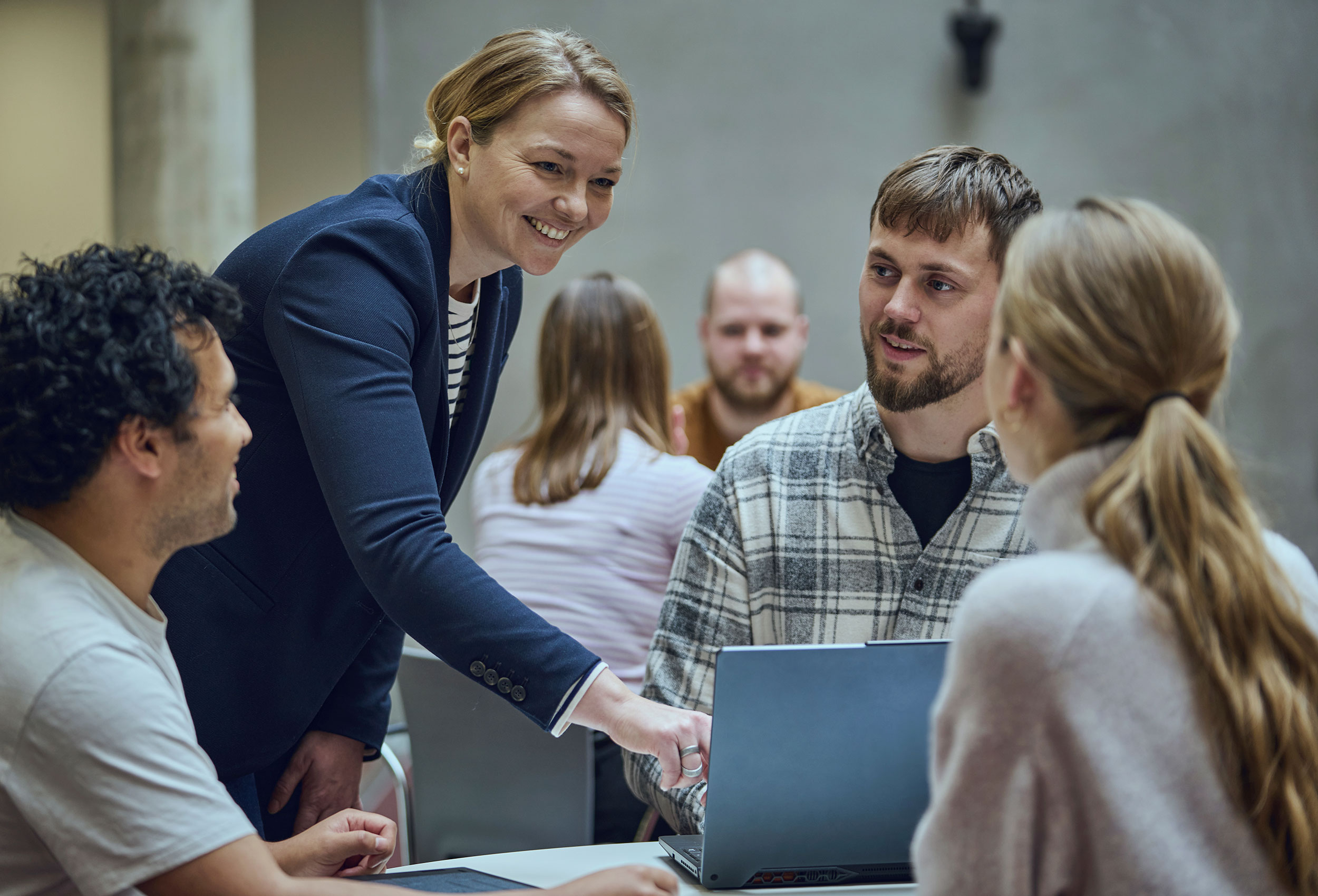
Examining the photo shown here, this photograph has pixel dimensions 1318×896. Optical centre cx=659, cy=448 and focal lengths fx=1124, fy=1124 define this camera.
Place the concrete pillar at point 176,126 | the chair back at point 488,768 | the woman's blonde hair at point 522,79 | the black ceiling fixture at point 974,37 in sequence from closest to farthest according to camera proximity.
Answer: the woman's blonde hair at point 522,79, the chair back at point 488,768, the concrete pillar at point 176,126, the black ceiling fixture at point 974,37

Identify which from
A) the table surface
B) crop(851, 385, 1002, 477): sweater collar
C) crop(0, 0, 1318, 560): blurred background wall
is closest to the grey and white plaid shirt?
crop(851, 385, 1002, 477): sweater collar

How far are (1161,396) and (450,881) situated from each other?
80 centimetres

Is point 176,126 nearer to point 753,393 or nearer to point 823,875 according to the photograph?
point 753,393

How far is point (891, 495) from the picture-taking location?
148 cm

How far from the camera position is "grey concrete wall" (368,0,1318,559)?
3891 mm

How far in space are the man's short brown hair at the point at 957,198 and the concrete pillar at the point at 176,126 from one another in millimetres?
2345

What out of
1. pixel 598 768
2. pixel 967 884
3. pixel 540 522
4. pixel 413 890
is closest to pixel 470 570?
pixel 413 890

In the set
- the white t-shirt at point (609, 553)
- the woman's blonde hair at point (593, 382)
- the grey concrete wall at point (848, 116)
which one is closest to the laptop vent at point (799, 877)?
the white t-shirt at point (609, 553)

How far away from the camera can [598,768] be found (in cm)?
205

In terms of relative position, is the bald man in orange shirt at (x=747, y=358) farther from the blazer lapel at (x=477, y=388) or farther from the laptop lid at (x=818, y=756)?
the laptop lid at (x=818, y=756)

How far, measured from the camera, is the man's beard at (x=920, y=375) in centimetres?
143

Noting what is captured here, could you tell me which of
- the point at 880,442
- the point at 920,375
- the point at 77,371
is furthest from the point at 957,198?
the point at 77,371

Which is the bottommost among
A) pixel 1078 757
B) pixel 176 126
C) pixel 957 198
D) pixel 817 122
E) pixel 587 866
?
pixel 587 866

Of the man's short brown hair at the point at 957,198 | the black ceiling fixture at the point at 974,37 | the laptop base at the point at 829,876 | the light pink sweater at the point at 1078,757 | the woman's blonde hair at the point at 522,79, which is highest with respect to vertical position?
the black ceiling fixture at the point at 974,37
